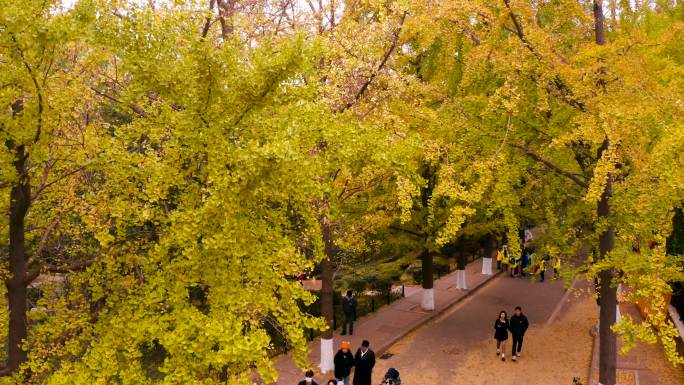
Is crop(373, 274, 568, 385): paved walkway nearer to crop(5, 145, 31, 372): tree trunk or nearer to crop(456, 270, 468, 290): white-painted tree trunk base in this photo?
crop(456, 270, 468, 290): white-painted tree trunk base

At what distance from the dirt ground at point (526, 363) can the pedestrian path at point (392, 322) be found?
0.59 meters

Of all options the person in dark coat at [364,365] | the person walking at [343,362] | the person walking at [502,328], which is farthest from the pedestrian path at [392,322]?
the person walking at [502,328]

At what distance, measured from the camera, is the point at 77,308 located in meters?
7.75

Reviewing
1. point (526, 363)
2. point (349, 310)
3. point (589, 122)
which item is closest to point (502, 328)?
point (526, 363)

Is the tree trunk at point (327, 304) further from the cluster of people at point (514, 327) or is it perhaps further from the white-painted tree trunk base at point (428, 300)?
the white-painted tree trunk base at point (428, 300)

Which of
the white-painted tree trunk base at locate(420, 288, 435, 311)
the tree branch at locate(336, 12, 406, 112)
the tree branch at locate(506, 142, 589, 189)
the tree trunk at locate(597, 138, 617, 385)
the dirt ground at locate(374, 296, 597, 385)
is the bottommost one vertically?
the dirt ground at locate(374, 296, 597, 385)

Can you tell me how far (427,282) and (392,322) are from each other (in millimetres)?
1934

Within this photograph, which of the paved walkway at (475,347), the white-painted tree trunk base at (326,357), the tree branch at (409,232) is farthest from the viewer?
the tree branch at (409,232)

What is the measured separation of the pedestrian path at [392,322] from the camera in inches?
534

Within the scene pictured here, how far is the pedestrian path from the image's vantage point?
13.6 meters

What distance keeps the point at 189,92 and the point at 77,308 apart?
3.82 meters

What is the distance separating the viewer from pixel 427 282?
58.5ft

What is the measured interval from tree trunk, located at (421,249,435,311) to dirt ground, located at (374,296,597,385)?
2367 millimetres

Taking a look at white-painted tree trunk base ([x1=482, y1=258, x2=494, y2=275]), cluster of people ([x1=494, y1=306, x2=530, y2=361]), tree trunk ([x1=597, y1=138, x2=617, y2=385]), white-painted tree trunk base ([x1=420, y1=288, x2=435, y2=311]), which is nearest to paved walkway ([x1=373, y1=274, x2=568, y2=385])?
cluster of people ([x1=494, y1=306, x2=530, y2=361])
